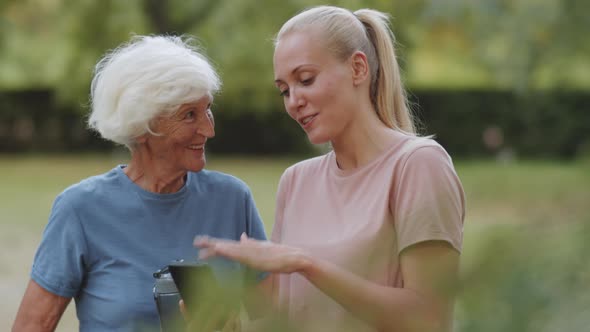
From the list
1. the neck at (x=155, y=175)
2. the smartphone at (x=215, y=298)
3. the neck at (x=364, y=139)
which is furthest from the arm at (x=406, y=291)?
the neck at (x=155, y=175)

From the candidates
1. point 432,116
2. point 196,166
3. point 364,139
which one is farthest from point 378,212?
point 432,116

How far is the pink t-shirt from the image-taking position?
1.92 meters

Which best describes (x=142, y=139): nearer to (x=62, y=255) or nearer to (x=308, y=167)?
(x=62, y=255)

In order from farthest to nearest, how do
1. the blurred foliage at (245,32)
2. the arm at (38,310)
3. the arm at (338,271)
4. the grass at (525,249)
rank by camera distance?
the blurred foliage at (245,32) → the arm at (38,310) → the arm at (338,271) → the grass at (525,249)

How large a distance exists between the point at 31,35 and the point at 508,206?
977 inches

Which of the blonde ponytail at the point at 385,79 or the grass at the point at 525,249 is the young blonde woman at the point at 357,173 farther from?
Answer: the grass at the point at 525,249

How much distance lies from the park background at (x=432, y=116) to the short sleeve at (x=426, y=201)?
48cm

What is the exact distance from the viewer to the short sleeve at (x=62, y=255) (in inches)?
98.1

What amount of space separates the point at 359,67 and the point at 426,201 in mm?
380

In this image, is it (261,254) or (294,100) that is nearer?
(261,254)

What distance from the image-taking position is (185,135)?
8.48ft

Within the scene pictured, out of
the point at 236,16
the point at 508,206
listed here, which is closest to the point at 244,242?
the point at 508,206

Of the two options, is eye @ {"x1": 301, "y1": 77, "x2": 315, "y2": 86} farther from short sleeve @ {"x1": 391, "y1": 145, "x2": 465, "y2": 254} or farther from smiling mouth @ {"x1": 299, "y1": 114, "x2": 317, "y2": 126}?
short sleeve @ {"x1": 391, "y1": 145, "x2": 465, "y2": 254}

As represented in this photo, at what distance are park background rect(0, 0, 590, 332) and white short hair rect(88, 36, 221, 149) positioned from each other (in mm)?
563
